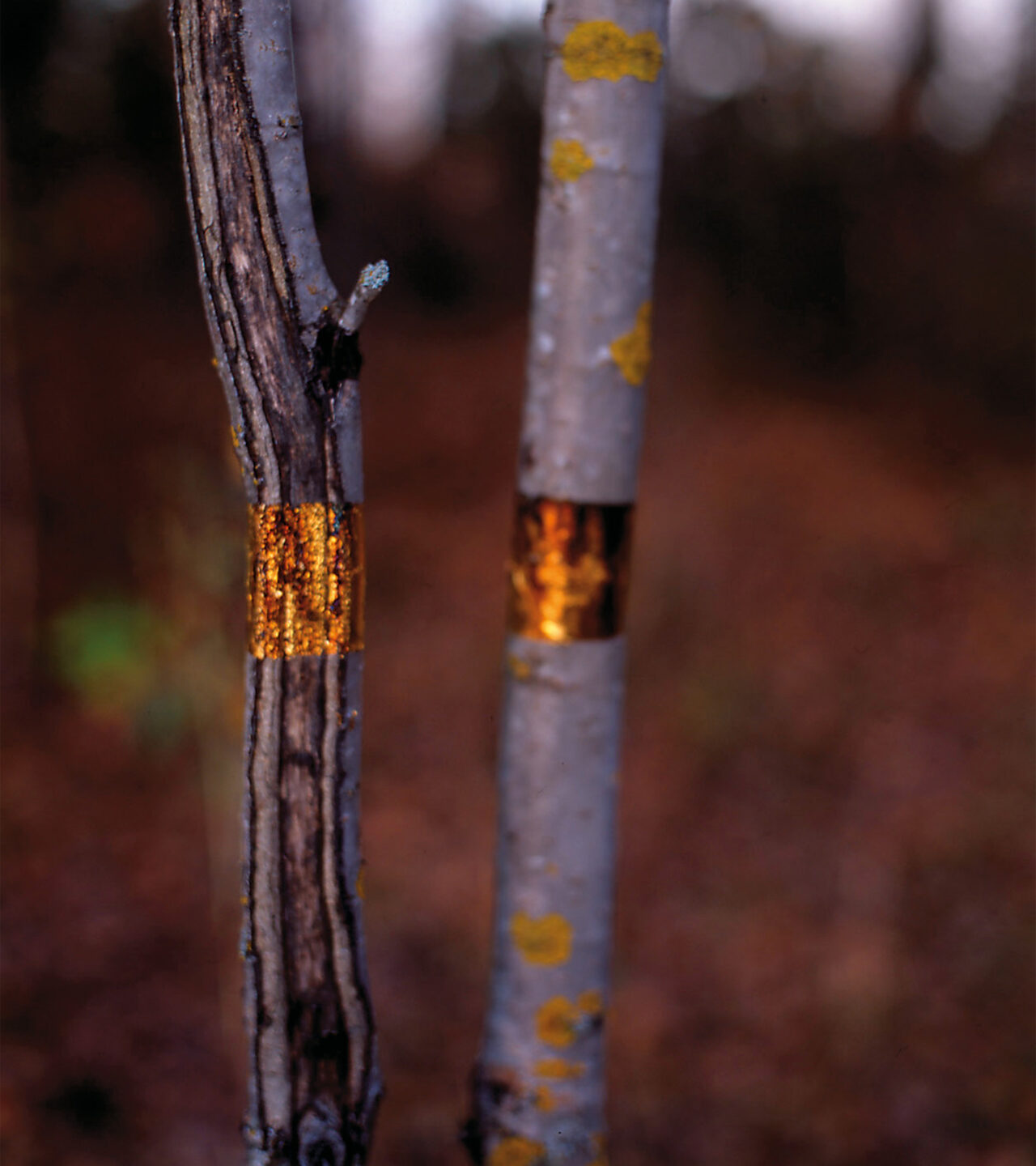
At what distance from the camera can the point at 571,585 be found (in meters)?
1.36

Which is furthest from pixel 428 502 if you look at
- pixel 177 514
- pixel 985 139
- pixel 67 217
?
pixel 985 139

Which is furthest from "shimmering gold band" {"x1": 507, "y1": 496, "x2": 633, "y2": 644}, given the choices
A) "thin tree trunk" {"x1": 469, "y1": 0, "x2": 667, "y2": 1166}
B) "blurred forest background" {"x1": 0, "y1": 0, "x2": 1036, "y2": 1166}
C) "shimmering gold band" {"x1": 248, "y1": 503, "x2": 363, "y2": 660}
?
"blurred forest background" {"x1": 0, "y1": 0, "x2": 1036, "y2": 1166}

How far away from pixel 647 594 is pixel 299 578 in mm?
4984

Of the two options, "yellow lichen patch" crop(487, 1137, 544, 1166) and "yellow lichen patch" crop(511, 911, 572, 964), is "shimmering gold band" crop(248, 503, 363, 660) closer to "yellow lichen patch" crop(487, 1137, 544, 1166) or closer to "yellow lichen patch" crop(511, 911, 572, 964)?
"yellow lichen patch" crop(511, 911, 572, 964)

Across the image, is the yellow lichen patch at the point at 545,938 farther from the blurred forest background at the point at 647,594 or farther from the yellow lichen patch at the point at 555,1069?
the blurred forest background at the point at 647,594

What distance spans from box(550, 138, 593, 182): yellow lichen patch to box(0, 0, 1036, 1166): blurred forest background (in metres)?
A: 1.23

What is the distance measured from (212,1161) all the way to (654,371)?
17.8ft

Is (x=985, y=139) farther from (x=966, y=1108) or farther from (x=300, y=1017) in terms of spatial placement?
(x=300, y=1017)

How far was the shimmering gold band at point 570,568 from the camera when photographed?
1.36m

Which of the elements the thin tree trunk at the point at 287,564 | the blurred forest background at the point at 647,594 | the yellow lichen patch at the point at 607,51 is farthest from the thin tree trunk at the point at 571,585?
the blurred forest background at the point at 647,594

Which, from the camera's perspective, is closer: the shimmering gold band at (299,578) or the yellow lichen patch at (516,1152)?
the shimmering gold band at (299,578)

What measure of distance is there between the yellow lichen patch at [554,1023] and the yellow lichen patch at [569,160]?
121 cm

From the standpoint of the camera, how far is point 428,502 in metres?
8.11

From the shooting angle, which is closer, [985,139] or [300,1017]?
[300,1017]
